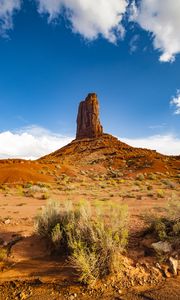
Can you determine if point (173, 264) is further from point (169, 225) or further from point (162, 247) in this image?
point (169, 225)

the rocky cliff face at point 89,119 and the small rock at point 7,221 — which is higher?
the rocky cliff face at point 89,119

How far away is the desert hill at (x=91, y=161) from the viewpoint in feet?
114

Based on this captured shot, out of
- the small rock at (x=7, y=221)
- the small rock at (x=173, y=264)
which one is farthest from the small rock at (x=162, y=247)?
the small rock at (x=7, y=221)

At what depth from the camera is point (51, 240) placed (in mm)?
6527

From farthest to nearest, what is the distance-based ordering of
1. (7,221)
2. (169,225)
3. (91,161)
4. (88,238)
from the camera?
(91,161) → (7,221) → (169,225) → (88,238)

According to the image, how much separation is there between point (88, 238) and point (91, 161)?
181 ft

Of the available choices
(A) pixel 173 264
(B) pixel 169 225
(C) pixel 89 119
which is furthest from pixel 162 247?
(C) pixel 89 119

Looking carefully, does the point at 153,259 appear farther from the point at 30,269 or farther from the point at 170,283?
the point at 30,269

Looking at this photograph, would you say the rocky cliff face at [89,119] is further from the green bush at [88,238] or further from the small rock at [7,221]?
the green bush at [88,238]

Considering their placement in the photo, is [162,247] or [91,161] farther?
[91,161]

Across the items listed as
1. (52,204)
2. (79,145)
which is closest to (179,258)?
(52,204)

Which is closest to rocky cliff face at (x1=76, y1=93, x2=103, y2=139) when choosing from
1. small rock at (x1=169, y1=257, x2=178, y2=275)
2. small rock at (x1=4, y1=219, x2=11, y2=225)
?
small rock at (x1=4, y1=219, x2=11, y2=225)

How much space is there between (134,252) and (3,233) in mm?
4169

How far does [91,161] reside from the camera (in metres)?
60.8
